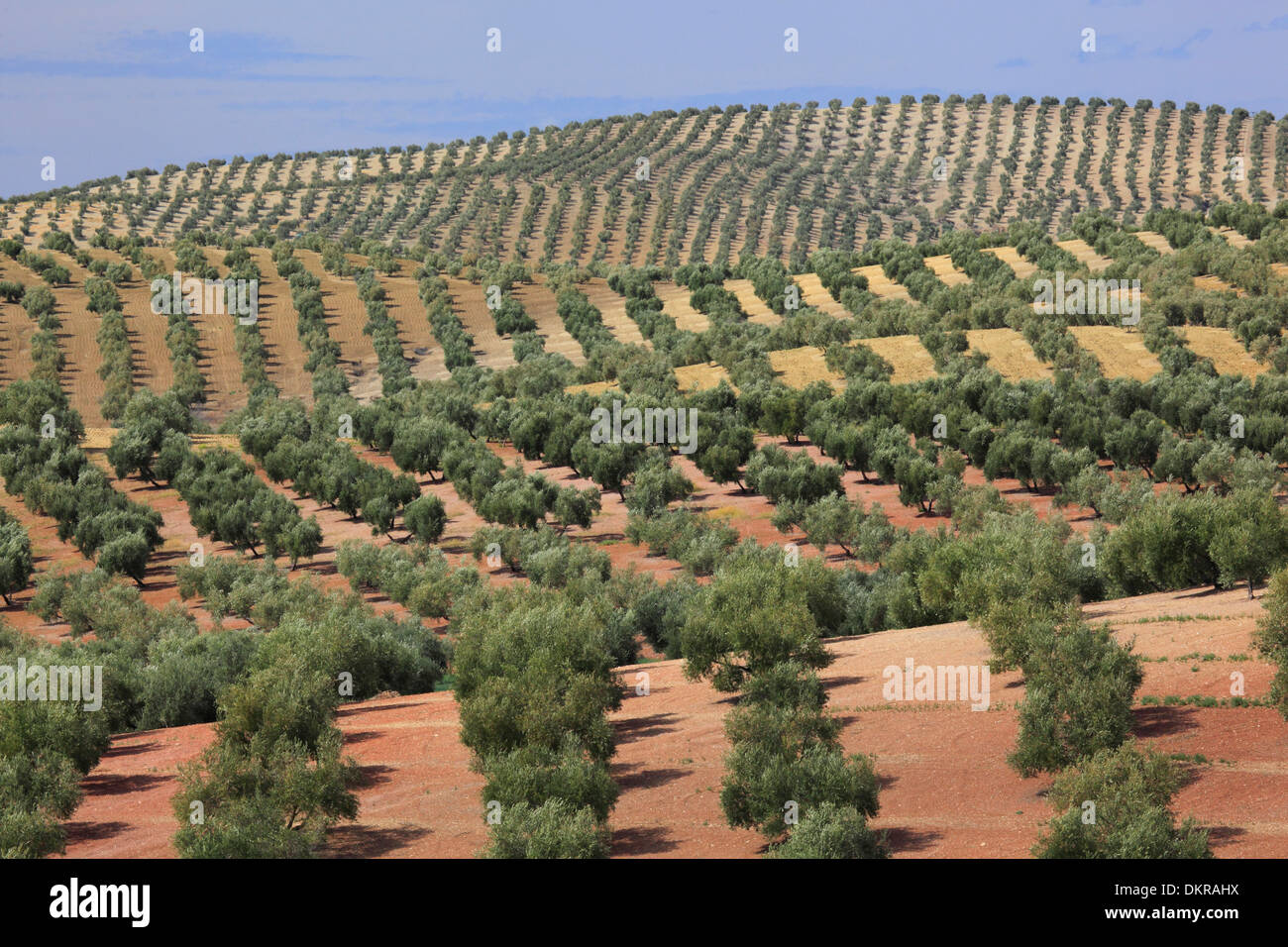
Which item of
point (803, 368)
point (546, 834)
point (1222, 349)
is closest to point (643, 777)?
point (546, 834)

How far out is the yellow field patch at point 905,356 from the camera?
3216 inches

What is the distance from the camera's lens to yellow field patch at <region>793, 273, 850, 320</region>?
105 meters

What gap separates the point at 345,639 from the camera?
32.8 m

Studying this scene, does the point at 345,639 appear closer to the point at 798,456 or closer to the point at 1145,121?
the point at 798,456

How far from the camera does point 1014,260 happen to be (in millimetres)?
113250

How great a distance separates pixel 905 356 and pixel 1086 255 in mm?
36557

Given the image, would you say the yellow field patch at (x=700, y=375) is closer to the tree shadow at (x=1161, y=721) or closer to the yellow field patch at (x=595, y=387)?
the yellow field patch at (x=595, y=387)

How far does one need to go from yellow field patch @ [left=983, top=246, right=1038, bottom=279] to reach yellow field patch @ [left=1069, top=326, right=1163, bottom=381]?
18704 millimetres

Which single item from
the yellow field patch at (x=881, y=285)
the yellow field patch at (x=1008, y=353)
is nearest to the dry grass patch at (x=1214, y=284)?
the yellow field patch at (x=1008, y=353)

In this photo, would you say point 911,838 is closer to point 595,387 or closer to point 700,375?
point 595,387

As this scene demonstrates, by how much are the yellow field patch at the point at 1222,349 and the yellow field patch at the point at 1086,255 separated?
720 inches

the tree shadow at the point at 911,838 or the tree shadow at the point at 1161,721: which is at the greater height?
the tree shadow at the point at 1161,721
